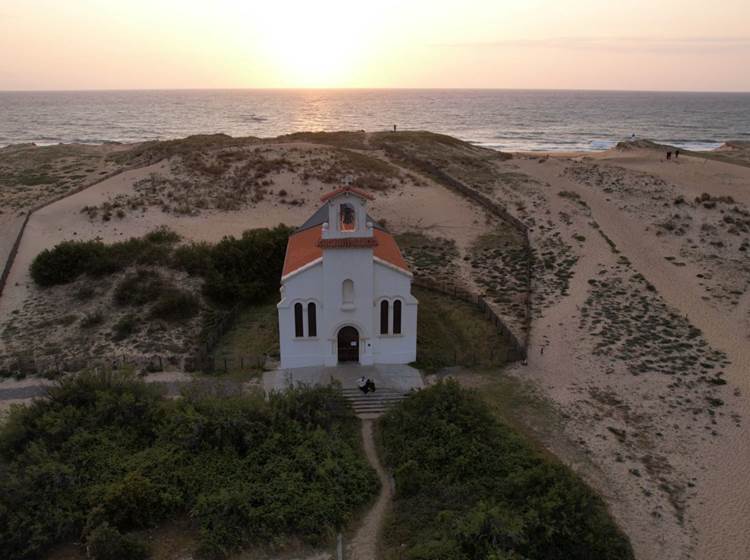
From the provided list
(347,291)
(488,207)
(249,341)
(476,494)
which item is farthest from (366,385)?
(488,207)

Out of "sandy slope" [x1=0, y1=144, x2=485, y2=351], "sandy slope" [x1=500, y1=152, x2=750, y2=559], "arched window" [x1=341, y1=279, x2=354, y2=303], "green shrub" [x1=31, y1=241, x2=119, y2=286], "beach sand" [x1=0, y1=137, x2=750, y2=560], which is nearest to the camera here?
"sandy slope" [x1=500, y1=152, x2=750, y2=559]

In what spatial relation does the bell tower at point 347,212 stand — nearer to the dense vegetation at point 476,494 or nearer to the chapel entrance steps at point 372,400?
the chapel entrance steps at point 372,400

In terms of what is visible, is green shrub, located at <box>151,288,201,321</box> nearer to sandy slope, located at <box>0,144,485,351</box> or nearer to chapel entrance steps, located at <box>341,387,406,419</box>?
sandy slope, located at <box>0,144,485,351</box>

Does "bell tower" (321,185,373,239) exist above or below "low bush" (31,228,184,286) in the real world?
above

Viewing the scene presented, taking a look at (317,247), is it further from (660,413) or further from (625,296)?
(625,296)

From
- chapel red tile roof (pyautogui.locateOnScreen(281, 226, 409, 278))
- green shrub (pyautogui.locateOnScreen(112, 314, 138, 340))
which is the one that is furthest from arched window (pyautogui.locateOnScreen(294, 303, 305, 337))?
green shrub (pyautogui.locateOnScreen(112, 314, 138, 340))

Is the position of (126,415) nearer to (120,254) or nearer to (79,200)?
(120,254)

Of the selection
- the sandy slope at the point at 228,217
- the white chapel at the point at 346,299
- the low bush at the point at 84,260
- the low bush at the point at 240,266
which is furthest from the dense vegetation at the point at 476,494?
the sandy slope at the point at 228,217
